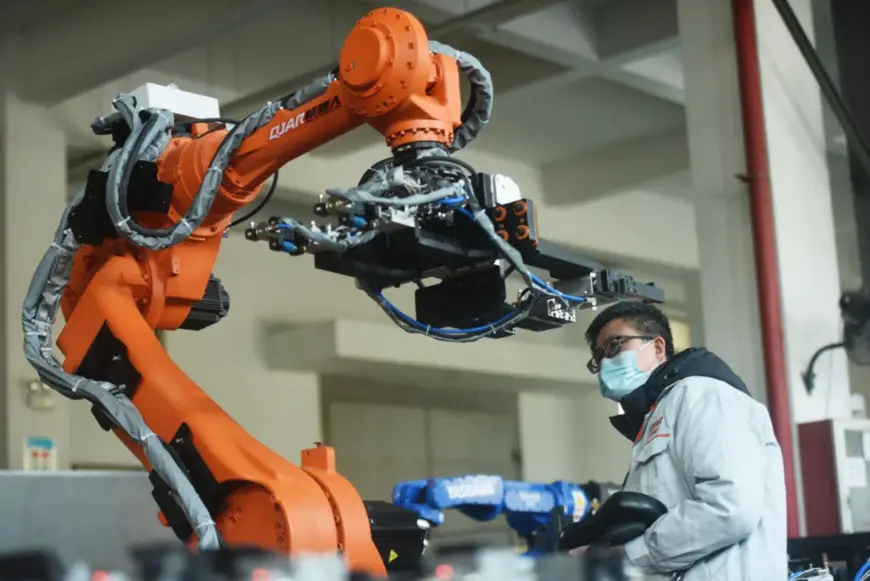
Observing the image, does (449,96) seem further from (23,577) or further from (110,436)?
(110,436)

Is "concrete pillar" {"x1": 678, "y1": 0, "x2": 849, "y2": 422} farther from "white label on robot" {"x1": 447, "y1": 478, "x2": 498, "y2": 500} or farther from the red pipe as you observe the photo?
"white label on robot" {"x1": 447, "y1": 478, "x2": 498, "y2": 500}

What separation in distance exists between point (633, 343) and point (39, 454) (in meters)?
4.62

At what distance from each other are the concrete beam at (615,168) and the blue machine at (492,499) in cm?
490

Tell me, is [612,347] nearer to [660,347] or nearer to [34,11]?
[660,347]

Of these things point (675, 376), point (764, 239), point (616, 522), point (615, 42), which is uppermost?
point (615, 42)

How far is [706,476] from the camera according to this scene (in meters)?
2.29

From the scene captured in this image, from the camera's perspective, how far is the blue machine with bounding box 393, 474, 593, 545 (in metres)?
3.65

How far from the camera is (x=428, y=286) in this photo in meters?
2.64

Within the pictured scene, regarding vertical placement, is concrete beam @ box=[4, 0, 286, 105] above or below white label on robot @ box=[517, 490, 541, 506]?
above

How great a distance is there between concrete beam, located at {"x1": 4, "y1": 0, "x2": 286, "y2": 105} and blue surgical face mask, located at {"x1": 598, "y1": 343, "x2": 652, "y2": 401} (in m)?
3.52

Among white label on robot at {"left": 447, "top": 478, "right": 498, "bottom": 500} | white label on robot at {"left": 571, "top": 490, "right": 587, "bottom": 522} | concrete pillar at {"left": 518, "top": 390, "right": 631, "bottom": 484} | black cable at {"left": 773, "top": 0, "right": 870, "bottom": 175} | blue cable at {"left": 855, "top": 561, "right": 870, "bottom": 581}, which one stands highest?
black cable at {"left": 773, "top": 0, "right": 870, "bottom": 175}

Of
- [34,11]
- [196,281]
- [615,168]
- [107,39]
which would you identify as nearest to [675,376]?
[196,281]

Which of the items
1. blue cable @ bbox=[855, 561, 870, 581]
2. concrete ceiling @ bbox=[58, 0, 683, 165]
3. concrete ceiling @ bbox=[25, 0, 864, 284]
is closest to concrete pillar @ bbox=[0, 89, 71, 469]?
concrete ceiling @ bbox=[25, 0, 864, 284]

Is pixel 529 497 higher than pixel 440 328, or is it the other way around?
pixel 440 328
